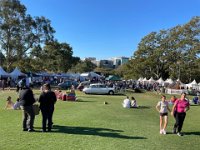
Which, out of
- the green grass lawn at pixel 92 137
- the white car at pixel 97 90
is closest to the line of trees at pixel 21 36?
the white car at pixel 97 90

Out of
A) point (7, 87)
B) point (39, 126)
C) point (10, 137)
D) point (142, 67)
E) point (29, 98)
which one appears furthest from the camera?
point (142, 67)

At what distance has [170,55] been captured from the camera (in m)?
79.3

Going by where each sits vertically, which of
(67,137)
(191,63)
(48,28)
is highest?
(48,28)

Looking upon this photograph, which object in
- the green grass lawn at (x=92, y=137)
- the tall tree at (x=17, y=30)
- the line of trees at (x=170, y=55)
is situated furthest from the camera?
the line of trees at (x=170, y=55)

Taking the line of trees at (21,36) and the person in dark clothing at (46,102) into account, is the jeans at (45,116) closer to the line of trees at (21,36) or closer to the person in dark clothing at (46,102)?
the person in dark clothing at (46,102)

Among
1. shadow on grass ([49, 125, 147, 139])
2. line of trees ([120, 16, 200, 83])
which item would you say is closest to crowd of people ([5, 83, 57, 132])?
shadow on grass ([49, 125, 147, 139])

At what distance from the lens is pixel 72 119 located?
51.6 ft

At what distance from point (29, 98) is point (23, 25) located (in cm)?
4778

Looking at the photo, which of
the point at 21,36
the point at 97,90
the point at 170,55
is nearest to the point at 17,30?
the point at 21,36

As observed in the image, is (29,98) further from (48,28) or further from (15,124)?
(48,28)

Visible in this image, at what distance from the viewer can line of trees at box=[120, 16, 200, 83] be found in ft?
237

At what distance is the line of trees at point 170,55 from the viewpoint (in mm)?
72375

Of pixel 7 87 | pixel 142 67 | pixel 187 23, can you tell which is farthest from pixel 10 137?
pixel 142 67

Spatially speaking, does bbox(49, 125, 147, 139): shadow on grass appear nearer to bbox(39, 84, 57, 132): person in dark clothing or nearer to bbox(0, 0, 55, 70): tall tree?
bbox(39, 84, 57, 132): person in dark clothing
